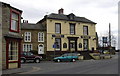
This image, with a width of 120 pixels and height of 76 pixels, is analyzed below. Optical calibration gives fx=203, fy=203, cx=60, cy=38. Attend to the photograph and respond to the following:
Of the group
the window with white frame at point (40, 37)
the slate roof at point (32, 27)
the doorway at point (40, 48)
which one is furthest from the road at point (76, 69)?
the slate roof at point (32, 27)

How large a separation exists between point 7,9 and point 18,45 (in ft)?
12.8

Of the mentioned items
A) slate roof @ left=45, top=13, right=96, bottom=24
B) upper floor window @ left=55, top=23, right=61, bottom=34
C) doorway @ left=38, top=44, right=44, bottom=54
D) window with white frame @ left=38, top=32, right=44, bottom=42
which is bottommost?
doorway @ left=38, top=44, right=44, bottom=54

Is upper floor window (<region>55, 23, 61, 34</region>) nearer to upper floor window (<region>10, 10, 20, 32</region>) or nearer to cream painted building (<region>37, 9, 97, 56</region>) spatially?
cream painted building (<region>37, 9, 97, 56</region>)

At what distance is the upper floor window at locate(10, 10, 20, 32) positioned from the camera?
2012cm

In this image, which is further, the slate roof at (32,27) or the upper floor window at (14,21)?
the slate roof at (32,27)

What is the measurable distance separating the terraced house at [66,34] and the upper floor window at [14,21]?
17.6m

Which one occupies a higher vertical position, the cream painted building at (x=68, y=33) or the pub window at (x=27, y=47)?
the cream painted building at (x=68, y=33)

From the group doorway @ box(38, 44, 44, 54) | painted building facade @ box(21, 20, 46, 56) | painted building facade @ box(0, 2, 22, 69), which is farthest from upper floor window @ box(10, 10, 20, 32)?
doorway @ box(38, 44, 44, 54)

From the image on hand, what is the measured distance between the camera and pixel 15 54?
20.5m

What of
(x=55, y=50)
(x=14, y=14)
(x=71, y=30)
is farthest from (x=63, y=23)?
A: (x=14, y=14)

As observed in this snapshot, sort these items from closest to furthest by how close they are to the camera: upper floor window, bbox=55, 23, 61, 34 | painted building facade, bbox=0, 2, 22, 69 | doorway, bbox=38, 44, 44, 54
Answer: painted building facade, bbox=0, 2, 22, 69
doorway, bbox=38, 44, 44, 54
upper floor window, bbox=55, 23, 61, 34

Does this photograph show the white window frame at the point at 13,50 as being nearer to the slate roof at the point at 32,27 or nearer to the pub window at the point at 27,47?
the pub window at the point at 27,47

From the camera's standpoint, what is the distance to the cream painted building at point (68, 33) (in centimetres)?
4041

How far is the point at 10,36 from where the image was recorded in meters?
19.2
